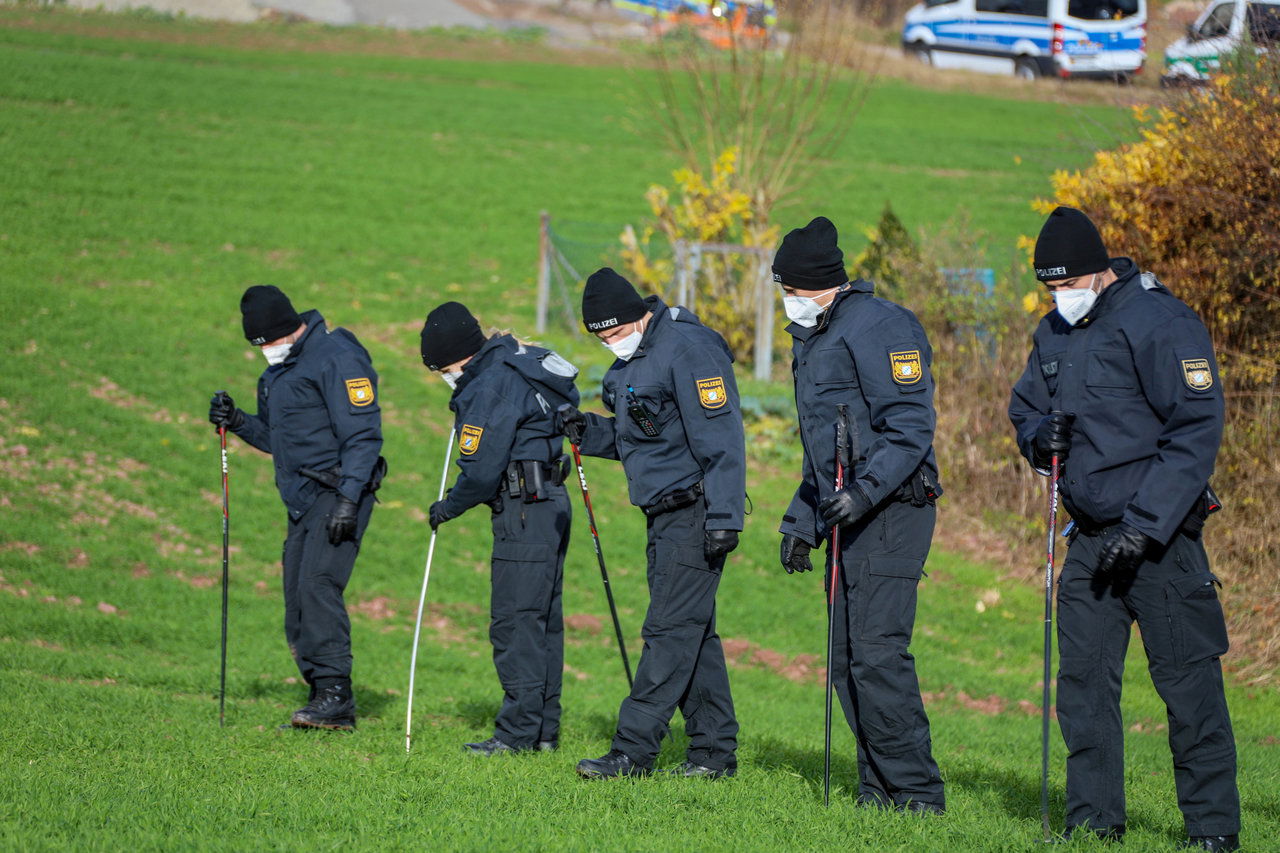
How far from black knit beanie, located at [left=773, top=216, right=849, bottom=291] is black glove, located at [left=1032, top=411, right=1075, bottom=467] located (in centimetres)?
104

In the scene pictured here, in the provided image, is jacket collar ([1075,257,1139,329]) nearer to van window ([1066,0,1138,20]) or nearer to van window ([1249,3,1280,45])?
van window ([1249,3,1280,45])

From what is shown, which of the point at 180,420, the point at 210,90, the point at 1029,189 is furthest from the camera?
the point at 210,90

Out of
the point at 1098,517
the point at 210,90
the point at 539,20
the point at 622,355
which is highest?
the point at 539,20

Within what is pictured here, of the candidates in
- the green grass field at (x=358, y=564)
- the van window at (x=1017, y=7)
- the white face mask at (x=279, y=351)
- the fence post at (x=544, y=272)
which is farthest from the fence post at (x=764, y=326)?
the van window at (x=1017, y=7)

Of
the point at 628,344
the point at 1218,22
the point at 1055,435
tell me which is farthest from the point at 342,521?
the point at 1218,22

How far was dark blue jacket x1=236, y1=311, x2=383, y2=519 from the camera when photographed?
7199 millimetres

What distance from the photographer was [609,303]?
6125 mm

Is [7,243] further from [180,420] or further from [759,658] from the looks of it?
[759,658]

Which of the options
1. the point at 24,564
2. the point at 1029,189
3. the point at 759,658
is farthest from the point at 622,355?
the point at 1029,189

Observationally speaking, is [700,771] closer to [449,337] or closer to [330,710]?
[330,710]

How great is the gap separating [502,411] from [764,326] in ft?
32.9

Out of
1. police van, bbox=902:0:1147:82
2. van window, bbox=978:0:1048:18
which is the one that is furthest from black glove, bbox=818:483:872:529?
van window, bbox=978:0:1048:18

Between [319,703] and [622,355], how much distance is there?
2.67m

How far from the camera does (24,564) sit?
33.7ft
